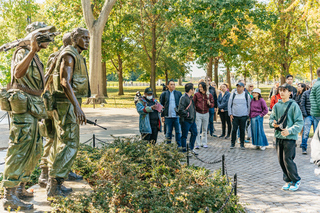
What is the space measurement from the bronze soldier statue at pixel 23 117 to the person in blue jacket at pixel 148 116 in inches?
157

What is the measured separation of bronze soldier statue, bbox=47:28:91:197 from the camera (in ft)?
13.8

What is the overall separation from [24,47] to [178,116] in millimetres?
5631

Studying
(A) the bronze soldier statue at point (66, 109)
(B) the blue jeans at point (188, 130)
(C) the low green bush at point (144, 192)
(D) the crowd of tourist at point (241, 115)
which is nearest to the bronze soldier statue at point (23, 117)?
(A) the bronze soldier statue at point (66, 109)

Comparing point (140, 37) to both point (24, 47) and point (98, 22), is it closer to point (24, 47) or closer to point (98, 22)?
point (98, 22)

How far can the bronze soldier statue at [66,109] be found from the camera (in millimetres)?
4191

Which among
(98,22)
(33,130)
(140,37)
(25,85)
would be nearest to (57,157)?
(33,130)

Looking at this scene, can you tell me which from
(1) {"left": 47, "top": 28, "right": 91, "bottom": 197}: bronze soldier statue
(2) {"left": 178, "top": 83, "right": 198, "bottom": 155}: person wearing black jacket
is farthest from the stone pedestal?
(2) {"left": 178, "top": 83, "right": 198, "bottom": 155}: person wearing black jacket

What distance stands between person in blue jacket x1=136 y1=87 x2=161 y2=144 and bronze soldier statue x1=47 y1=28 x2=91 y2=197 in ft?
11.6

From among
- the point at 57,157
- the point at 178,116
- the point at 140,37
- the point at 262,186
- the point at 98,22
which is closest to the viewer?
the point at 57,157

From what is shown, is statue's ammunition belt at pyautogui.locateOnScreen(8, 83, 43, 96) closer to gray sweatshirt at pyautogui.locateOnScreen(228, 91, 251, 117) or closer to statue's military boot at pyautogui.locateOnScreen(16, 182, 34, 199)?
statue's military boot at pyautogui.locateOnScreen(16, 182, 34, 199)

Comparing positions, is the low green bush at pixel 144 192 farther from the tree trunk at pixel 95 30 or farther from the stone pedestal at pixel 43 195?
the tree trunk at pixel 95 30

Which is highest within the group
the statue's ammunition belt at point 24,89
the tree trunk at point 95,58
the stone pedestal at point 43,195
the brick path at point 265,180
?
the tree trunk at point 95,58

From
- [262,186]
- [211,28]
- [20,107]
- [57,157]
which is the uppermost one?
[211,28]

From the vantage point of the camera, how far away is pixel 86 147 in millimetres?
7246
